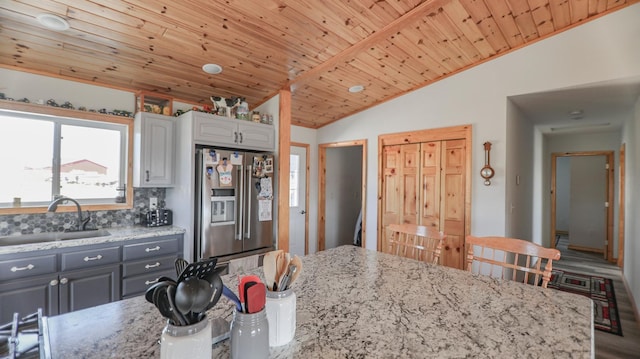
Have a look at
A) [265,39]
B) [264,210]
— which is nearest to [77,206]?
[264,210]

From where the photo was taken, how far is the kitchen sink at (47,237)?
94.0 inches

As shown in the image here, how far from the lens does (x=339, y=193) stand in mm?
5438

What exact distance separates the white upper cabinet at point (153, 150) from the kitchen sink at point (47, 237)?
22.3 inches

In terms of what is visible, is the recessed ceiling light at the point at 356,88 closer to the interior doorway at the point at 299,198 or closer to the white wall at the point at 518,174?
the interior doorway at the point at 299,198

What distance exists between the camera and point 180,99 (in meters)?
3.35

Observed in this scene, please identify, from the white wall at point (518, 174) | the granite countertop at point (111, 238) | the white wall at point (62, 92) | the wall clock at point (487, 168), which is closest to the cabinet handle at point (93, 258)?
the granite countertop at point (111, 238)

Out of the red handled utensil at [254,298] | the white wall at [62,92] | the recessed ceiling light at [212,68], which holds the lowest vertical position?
the red handled utensil at [254,298]

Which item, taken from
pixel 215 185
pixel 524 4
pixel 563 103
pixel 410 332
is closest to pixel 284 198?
pixel 215 185

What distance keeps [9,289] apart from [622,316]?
550 centimetres

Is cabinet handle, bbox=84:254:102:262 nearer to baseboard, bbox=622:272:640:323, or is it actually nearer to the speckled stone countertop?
the speckled stone countertop

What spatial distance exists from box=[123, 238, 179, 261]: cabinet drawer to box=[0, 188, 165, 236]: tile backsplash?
602 mm

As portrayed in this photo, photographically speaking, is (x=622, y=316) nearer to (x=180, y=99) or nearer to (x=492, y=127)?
(x=492, y=127)

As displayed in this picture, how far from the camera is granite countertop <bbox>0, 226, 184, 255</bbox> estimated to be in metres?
2.06

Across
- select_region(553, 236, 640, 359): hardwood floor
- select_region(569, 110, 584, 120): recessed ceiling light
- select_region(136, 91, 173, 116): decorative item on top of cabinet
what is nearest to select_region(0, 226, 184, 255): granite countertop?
select_region(136, 91, 173, 116): decorative item on top of cabinet
